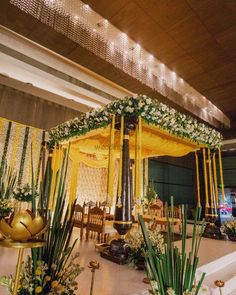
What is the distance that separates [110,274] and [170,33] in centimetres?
392

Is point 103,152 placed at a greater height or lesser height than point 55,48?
lesser

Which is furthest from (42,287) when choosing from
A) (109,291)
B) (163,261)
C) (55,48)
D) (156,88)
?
(156,88)

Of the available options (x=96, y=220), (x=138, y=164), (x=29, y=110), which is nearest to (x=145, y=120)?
(x=138, y=164)

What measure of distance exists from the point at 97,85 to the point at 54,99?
6.10 ft

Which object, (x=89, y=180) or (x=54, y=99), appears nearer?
(x=54, y=99)

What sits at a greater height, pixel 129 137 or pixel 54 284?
pixel 129 137

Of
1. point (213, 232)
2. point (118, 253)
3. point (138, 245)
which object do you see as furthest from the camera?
point (213, 232)

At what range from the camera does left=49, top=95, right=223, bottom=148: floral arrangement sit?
3301 millimetres

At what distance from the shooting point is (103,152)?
5.18 m

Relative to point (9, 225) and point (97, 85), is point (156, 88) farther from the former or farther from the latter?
point (9, 225)

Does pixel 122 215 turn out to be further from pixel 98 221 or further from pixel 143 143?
pixel 143 143

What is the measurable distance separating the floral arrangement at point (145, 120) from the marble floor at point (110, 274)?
2069 mm

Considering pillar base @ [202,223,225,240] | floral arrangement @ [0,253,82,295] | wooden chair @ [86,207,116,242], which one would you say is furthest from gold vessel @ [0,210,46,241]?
pillar base @ [202,223,225,240]

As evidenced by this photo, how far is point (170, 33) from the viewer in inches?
154
